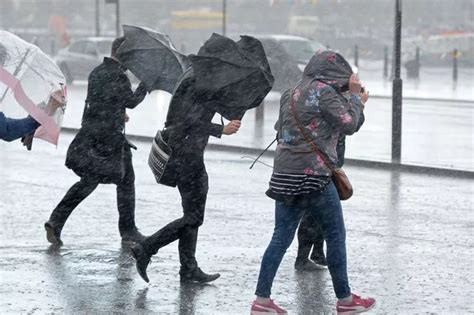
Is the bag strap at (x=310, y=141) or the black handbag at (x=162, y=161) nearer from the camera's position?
the bag strap at (x=310, y=141)

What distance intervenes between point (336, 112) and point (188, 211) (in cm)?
157

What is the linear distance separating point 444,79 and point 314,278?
→ 111 feet

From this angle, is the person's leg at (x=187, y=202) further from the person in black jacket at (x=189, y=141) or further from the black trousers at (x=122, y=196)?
the black trousers at (x=122, y=196)

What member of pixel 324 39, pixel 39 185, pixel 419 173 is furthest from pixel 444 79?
pixel 39 185

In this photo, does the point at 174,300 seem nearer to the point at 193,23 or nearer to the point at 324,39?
the point at 324,39

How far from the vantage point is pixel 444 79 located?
42.7 metres

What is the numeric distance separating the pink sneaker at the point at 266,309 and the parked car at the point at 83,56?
33.2m

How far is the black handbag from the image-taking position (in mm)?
8930

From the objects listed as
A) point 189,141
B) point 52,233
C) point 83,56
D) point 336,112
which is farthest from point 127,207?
point 83,56

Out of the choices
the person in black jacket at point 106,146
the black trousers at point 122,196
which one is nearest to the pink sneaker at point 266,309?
the person in black jacket at point 106,146

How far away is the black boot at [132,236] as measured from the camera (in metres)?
10.8

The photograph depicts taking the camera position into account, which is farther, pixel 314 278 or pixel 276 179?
pixel 314 278

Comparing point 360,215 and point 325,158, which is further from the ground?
point 325,158

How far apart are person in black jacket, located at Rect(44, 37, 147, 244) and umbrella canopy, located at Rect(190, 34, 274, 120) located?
4.32 ft
